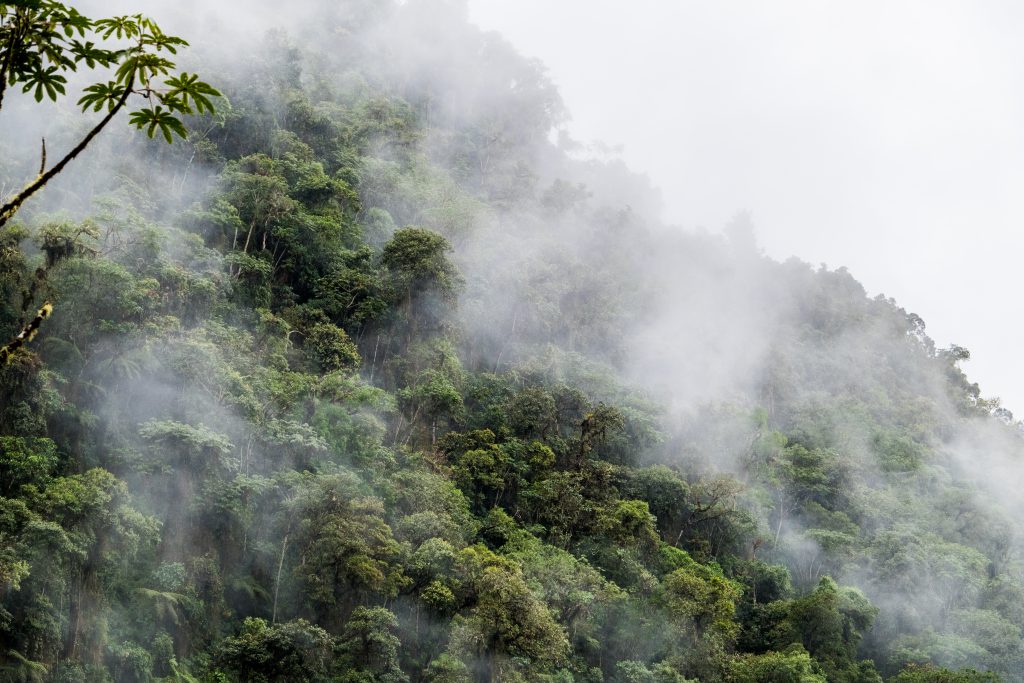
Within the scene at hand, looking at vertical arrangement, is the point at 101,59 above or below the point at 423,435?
below

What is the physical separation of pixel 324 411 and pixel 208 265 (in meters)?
4.78

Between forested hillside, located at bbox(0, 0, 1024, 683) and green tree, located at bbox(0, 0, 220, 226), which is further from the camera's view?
forested hillside, located at bbox(0, 0, 1024, 683)

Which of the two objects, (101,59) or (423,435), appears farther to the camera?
(423,435)

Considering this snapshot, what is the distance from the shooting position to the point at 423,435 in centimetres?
2572

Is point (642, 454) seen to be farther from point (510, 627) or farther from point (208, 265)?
point (208, 265)

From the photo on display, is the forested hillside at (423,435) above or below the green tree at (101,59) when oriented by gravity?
above

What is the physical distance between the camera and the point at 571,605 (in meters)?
20.7

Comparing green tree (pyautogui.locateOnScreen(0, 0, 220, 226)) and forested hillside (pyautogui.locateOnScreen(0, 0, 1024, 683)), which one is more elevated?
forested hillside (pyautogui.locateOnScreen(0, 0, 1024, 683))

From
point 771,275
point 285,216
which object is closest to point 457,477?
point 285,216

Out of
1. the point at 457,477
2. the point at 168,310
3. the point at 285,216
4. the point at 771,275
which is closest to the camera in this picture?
the point at 168,310

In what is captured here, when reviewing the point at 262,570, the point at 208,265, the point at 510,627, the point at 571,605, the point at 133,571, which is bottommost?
the point at 133,571

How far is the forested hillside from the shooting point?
17125 millimetres

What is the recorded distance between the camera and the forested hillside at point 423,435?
1712 cm

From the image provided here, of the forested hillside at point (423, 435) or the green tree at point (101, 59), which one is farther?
the forested hillside at point (423, 435)
